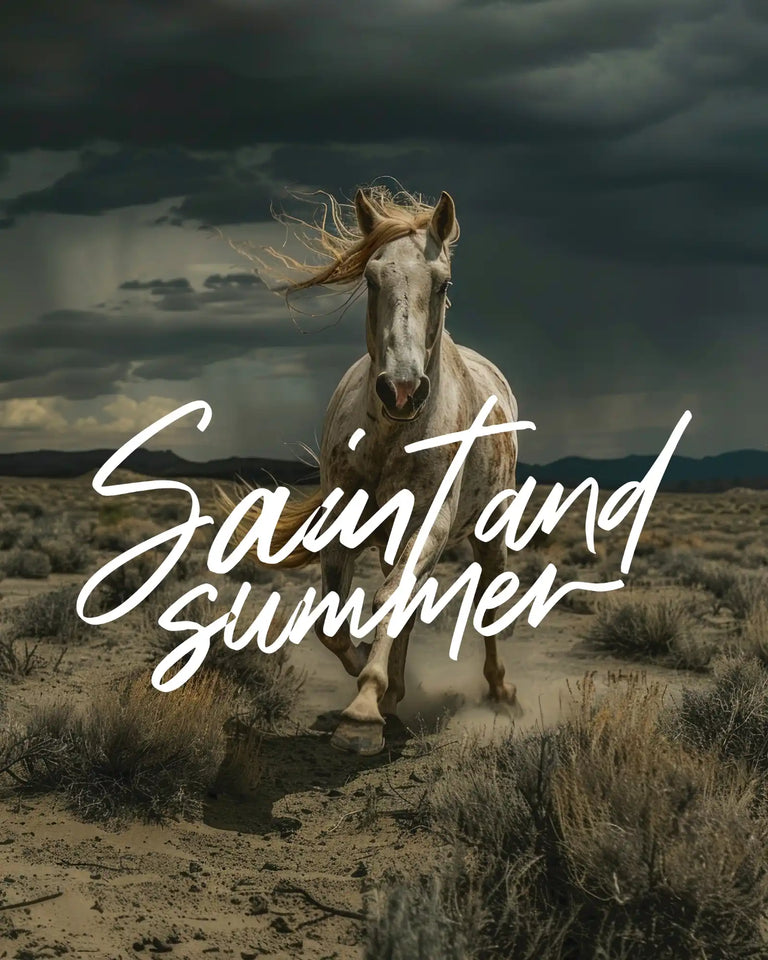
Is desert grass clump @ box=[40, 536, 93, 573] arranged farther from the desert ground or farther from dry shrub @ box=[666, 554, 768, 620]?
dry shrub @ box=[666, 554, 768, 620]

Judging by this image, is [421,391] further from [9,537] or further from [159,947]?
[9,537]

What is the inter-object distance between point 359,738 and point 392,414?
66.0 inches

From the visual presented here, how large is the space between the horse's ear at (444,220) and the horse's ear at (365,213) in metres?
0.43

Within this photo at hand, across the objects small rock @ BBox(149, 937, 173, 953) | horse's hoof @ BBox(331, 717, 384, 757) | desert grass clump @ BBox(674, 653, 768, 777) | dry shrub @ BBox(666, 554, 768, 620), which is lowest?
dry shrub @ BBox(666, 554, 768, 620)

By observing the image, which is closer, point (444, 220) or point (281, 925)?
point (281, 925)

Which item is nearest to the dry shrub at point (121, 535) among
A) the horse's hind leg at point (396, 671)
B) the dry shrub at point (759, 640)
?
the dry shrub at point (759, 640)

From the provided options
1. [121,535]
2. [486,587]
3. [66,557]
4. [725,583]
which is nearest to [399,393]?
[486,587]

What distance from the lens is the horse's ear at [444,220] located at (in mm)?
6387

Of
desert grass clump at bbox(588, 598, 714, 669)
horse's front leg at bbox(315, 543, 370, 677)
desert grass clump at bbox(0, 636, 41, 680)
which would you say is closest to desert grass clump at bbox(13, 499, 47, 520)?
desert grass clump at bbox(588, 598, 714, 669)

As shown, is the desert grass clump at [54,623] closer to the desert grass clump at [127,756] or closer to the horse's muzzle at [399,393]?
the desert grass clump at [127,756]

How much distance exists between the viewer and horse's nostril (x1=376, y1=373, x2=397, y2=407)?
5543 millimetres

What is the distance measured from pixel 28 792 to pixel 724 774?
3.61m

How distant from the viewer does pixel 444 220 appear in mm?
6430

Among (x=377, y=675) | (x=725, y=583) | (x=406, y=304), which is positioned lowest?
(x=725, y=583)
